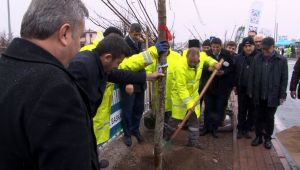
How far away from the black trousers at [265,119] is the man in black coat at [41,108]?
16.9 feet

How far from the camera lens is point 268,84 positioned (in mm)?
6016

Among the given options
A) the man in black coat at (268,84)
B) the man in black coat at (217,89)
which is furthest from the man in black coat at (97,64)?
the man in black coat at (217,89)

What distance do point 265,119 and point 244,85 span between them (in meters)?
0.76

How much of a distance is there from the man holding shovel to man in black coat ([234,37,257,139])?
999 millimetres

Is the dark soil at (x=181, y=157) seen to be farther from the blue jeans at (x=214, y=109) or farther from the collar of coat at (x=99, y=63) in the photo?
the collar of coat at (x=99, y=63)

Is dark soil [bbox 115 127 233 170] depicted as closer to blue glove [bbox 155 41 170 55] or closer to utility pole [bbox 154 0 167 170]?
utility pole [bbox 154 0 167 170]

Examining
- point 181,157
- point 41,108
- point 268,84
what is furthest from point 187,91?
point 41,108

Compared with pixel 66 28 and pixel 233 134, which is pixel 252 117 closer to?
pixel 233 134

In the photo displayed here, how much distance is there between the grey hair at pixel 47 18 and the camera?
4.44ft

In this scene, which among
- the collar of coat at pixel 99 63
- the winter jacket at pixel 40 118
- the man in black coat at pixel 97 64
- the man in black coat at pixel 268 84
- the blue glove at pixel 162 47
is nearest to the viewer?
the winter jacket at pixel 40 118

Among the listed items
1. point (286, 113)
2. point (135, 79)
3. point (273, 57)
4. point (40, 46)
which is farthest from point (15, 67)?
point (286, 113)

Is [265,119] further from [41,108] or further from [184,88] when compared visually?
[41,108]

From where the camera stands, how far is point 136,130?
5.94 meters

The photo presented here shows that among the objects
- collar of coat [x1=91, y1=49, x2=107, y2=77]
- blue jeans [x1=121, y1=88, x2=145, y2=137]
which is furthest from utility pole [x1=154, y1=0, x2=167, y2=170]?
blue jeans [x1=121, y1=88, x2=145, y2=137]
